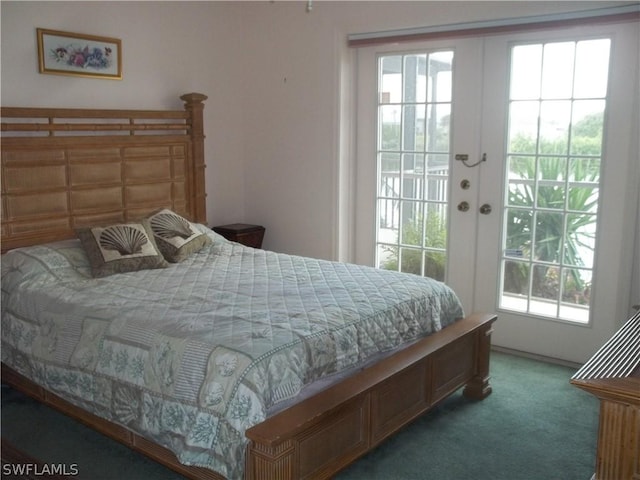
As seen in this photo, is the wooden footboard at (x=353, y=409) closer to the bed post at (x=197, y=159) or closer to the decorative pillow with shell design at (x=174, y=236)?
the decorative pillow with shell design at (x=174, y=236)

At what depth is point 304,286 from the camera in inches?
124

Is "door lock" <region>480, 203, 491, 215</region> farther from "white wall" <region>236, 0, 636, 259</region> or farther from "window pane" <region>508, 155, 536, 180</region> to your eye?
"white wall" <region>236, 0, 636, 259</region>

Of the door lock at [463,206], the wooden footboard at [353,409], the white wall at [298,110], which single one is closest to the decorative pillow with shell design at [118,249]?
the wooden footboard at [353,409]

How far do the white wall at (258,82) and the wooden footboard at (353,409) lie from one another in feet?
5.35

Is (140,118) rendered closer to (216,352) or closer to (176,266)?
(176,266)

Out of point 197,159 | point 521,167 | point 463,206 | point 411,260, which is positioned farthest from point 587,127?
point 197,159

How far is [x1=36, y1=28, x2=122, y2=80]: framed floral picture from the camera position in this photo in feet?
12.1

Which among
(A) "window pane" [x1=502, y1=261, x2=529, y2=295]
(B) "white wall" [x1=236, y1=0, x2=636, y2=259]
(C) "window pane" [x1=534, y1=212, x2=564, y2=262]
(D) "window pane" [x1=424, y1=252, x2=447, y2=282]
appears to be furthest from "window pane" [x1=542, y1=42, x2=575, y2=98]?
(D) "window pane" [x1=424, y1=252, x2=447, y2=282]

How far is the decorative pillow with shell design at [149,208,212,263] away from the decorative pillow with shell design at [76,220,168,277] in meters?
0.13

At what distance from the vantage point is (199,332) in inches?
96.7

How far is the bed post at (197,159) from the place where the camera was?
4391mm

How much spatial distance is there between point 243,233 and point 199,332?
7.33 feet

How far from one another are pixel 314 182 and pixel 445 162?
38.7 inches

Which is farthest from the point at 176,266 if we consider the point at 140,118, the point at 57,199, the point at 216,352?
the point at 216,352
